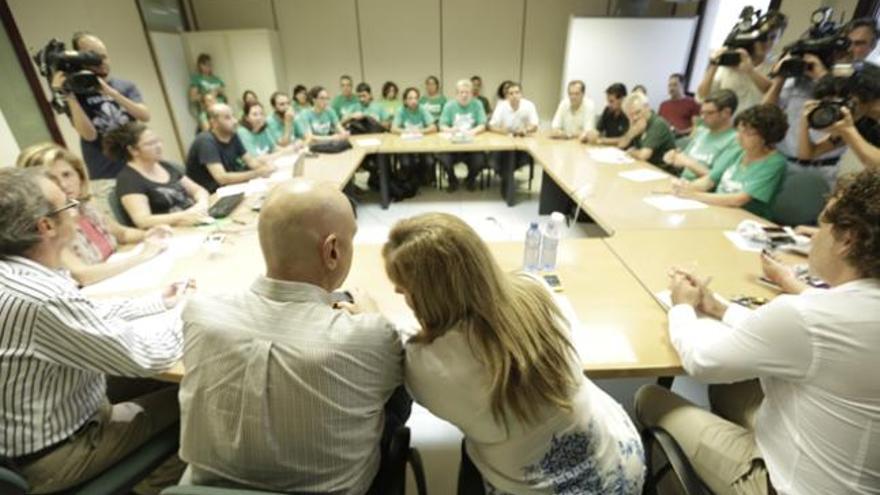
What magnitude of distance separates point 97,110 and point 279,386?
3.00 m

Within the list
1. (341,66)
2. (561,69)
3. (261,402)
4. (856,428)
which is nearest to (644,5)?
(561,69)

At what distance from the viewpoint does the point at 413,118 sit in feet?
17.2

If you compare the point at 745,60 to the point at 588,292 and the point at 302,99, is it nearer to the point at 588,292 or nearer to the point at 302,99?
the point at 588,292

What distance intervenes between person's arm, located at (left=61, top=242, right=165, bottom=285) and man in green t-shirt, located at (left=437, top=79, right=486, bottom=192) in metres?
3.64

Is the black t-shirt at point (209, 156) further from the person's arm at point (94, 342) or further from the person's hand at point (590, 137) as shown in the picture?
the person's hand at point (590, 137)

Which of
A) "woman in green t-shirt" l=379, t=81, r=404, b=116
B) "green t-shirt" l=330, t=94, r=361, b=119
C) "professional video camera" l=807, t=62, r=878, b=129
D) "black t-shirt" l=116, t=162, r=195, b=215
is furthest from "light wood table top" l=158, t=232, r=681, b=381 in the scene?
"woman in green t-shirt" l=379, t=81, r=404, b=116

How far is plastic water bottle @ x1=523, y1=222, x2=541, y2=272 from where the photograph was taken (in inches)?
66.3

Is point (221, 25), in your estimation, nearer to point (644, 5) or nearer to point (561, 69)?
point (561, 69)

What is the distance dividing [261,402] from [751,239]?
2107 millimetres

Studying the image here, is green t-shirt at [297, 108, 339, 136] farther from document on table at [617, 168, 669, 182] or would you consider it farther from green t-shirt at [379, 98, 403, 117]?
document on table at [617, 168, 669, 182]

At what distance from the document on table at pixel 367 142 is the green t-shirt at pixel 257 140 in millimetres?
867

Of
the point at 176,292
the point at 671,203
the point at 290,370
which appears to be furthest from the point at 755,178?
the point at 176,292

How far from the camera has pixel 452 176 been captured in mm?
5074

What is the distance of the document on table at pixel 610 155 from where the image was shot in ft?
11.5
